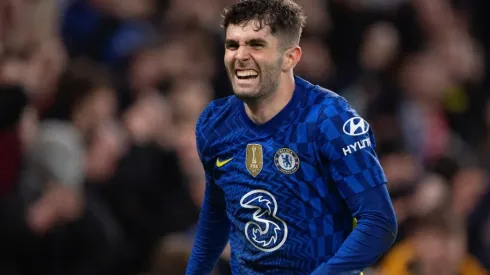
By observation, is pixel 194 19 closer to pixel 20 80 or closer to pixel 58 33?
pixel 58 33

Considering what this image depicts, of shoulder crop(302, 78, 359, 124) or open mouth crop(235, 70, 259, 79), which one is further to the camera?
open mouth crop(235, 70, 259, 79)

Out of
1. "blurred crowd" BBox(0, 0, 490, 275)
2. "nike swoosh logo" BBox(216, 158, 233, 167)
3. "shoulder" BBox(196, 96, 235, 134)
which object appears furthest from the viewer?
"blurred crowd" BBox(0, 0, 490, 275)

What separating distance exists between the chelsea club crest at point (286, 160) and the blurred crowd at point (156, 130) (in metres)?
1.41

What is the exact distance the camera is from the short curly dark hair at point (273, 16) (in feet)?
14.6

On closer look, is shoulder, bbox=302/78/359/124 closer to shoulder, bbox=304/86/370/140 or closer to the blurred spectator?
shoulder, bbox=304/86/370/140

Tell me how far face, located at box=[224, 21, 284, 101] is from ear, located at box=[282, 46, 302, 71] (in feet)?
0.09

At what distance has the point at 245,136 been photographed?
15.2ft

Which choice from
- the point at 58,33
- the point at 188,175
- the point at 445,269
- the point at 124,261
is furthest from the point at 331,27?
the point at 445,269

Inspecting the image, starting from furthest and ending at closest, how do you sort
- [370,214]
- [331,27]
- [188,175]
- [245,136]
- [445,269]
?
[331,27] < [188,175] < [445,269] < [245,136] < [370,214]

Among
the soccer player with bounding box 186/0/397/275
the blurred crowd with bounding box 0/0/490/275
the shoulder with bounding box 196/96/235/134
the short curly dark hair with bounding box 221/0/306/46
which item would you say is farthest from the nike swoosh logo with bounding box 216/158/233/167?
the blurred crowd with bounding box 0/0/490/275

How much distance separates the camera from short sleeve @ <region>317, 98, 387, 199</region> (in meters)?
4.27

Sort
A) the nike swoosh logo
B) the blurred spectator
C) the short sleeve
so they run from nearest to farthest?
1. the short sleeve
2. the nike swoosh logo
3. the blurred spectator

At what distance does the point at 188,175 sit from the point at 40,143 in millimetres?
1229

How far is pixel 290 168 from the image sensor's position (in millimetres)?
4449
